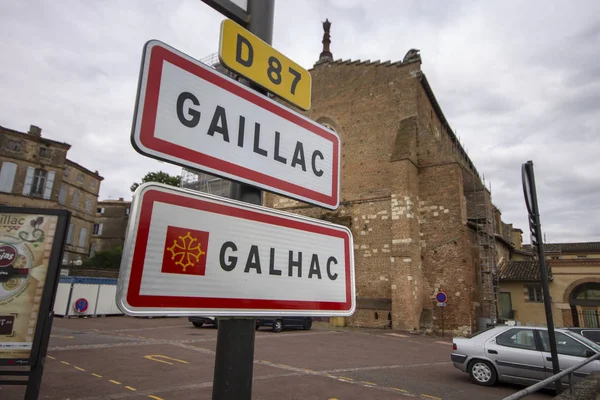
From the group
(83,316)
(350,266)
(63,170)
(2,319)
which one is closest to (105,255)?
(63,170)

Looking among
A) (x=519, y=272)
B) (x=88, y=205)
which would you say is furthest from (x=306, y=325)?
(x=88, y=205)

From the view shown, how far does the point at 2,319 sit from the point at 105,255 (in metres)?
36.5

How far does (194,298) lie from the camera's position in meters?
1.26

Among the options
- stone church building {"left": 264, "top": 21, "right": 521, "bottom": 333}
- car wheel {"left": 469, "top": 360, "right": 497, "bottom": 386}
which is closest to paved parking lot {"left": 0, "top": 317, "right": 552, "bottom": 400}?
car wheel {"left": 469, "top": 360, "right": 497, "bottom": 386}

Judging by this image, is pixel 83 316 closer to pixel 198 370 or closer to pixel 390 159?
pixel 198 370

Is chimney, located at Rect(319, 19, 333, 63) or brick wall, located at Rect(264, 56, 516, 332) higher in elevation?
chimney, located at Rect(319, 19, 333, 63)

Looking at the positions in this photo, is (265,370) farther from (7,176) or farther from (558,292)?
(7,176)

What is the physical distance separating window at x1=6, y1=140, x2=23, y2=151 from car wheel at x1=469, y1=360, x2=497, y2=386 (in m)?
36.2

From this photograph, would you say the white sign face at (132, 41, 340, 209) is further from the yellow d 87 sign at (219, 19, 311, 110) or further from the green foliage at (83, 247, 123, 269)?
the green foliage at (83, 247, 123, 269)

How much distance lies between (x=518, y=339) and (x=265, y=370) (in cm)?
579

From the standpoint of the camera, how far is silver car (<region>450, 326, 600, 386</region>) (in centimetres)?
755

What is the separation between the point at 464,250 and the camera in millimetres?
19516

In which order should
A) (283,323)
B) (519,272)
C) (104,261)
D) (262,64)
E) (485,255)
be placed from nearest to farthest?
(262,64) < (283,323) < (485,255) < (519,272) < (104,261)

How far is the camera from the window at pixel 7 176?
29.8m
